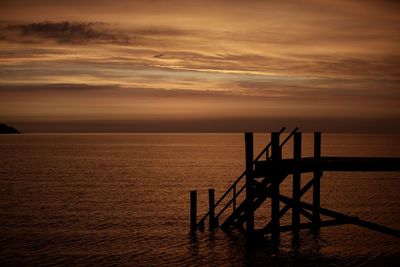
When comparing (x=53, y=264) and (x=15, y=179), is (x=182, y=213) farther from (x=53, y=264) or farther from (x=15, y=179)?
(x=15, y=179)

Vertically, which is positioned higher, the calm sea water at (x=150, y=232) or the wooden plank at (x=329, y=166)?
the wooden plank at (x=329, y=166)

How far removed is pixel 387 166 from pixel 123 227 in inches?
481

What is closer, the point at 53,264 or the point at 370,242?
the point at 53,264

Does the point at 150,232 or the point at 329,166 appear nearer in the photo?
A: the point at 329,166

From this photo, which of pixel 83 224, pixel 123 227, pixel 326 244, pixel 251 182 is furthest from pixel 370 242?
pixel 83 224

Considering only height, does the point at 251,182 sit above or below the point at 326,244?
above

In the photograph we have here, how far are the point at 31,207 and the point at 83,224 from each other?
6810mm

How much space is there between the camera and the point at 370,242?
66.2 feet

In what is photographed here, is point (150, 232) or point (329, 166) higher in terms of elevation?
point (329, 166)

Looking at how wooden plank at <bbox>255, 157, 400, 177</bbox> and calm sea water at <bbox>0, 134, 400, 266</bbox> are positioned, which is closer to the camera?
wooden plank at <bbox>255, 157, 400, 177</bbox>

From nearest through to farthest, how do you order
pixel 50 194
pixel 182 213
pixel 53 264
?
pixel 53 264 → pixel 182 213 → pixel 50 194

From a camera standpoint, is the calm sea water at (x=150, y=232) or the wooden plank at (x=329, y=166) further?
the calm sea water at (x=150, y=232)

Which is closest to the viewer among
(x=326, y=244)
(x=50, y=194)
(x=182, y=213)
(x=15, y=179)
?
(x=326, y=244)

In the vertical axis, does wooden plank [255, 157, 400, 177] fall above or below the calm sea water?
above
